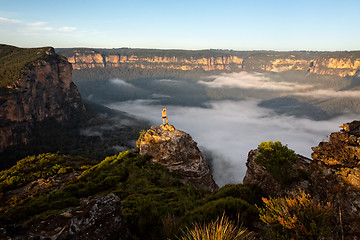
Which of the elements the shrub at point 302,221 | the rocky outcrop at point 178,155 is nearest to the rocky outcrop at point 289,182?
the shrub at point 302,221

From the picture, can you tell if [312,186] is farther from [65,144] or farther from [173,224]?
[65,144]

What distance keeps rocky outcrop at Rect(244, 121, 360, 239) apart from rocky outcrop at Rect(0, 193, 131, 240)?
681 cm

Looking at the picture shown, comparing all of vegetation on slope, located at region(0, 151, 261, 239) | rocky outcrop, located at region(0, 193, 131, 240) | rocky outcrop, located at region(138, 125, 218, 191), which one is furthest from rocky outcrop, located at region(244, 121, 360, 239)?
rocky outcrop, located at region(138, 125, 218, 191)

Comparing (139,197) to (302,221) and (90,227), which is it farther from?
(302,221)

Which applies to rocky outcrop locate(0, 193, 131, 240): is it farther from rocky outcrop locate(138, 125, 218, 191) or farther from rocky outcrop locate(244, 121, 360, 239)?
rocky outcrop locate(138, 125, 218, 191)

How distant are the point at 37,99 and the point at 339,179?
135 m

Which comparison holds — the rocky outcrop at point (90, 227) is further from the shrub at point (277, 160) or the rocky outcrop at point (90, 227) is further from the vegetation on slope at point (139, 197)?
the shrub at point (277, 160)

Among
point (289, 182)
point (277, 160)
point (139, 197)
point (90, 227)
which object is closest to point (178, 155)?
point (139, 197)

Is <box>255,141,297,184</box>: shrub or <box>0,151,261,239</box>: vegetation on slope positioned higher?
<box>255,141,297,184</box>: shrub

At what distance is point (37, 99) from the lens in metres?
108

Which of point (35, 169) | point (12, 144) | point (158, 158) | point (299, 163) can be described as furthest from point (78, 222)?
point (12, 144)

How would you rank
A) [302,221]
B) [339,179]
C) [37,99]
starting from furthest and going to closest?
1. [37,99]
2. [339,179]
3. [302,221]

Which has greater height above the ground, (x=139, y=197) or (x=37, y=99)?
(x=139, y=197)

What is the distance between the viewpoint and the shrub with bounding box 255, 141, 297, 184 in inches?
410
